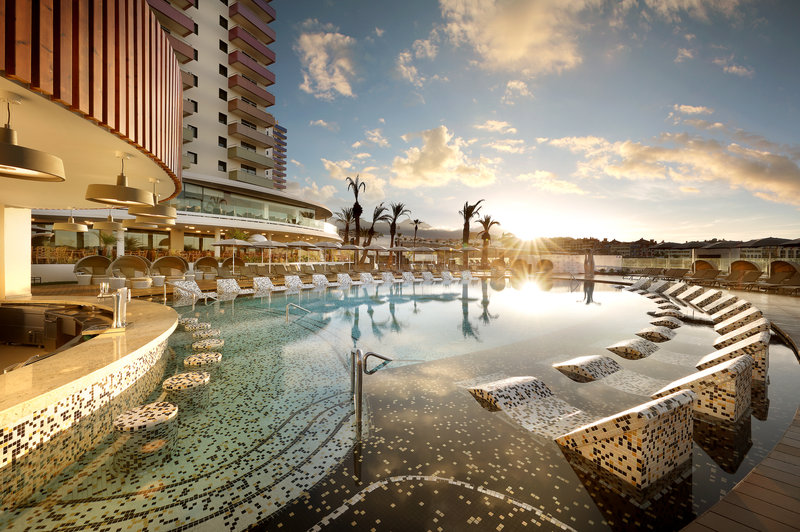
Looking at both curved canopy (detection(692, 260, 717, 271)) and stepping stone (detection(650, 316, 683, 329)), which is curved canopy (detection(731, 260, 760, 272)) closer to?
curved canopy (detection(692, 260, 717, 271))

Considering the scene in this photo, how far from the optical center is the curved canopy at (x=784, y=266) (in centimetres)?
1662

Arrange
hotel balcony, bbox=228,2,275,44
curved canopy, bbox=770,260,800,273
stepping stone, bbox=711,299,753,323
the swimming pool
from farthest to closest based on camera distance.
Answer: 1. hotel balcony, bbox=228,2,275,44
2. curved canopy, bbox=770,260,800,273
3. stepping stone, bbox=711,299,753,323
4. the swimming pool

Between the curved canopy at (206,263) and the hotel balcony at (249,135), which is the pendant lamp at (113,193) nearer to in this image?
the curved canopy at (206,263)

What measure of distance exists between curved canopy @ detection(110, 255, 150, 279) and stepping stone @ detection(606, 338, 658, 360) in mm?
17146

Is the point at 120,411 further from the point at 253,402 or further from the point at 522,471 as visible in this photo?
the point at 522,471

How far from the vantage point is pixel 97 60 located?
6.93 ft

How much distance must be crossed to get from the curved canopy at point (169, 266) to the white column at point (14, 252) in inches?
284

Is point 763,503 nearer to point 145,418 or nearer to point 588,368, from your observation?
point 588,368

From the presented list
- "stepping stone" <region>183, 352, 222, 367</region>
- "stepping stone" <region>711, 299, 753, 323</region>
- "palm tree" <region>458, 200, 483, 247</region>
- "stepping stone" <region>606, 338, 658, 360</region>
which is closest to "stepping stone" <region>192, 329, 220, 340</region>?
"stepping stone" <region>183, 352, 222, 367</region>

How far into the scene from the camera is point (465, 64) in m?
16.7

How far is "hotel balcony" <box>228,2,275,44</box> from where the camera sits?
3034 centimetres

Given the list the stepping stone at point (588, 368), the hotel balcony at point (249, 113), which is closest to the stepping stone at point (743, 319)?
the stepping stone at point (588, 368)

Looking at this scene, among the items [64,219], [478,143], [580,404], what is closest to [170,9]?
[64,219]

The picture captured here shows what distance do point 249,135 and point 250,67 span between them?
6.97m
